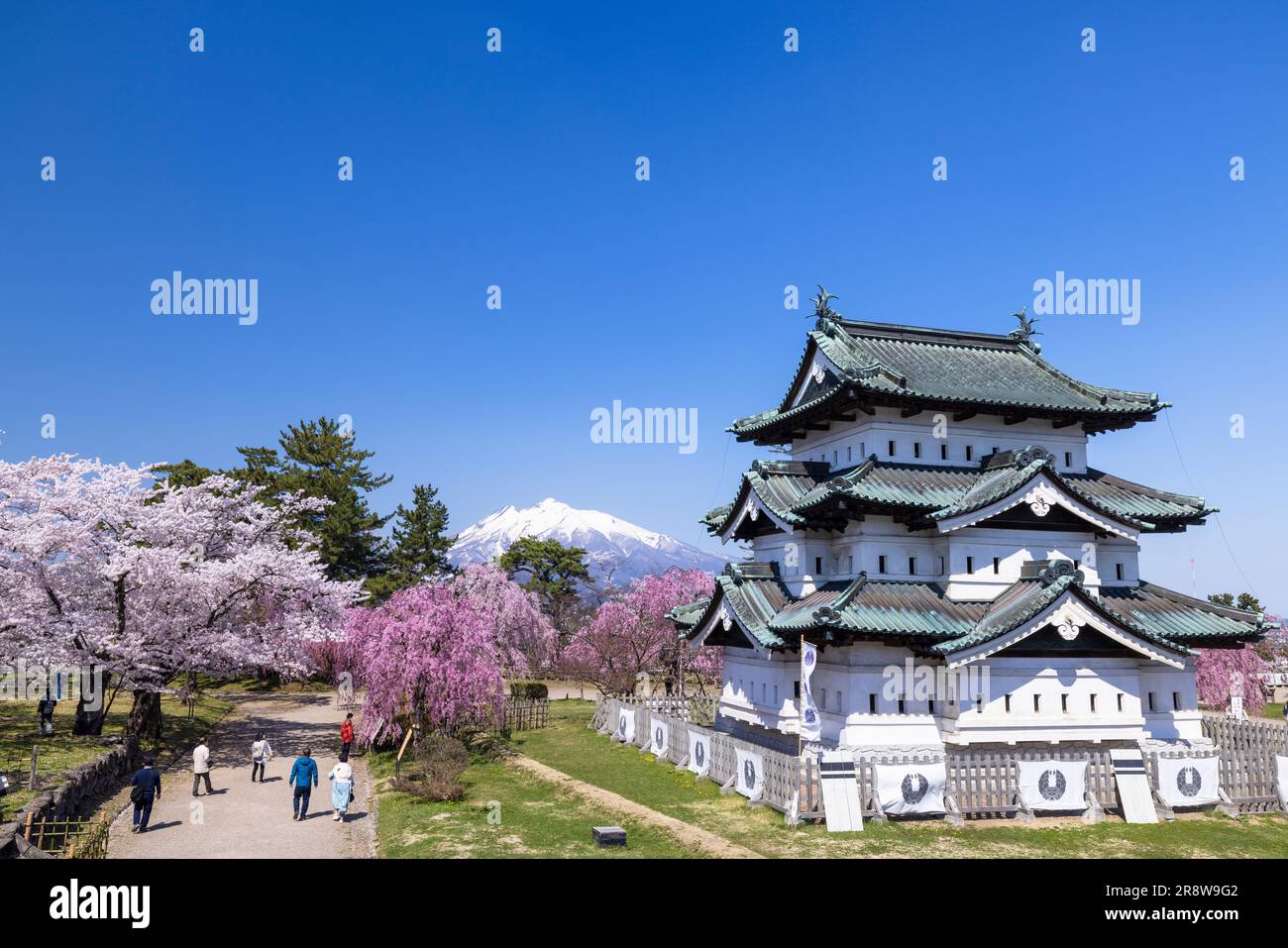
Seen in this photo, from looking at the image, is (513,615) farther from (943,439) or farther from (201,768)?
(943,439)

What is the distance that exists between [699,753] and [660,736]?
4.30m

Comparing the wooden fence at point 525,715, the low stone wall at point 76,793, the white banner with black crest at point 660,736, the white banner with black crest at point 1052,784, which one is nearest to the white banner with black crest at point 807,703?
the white banner with black crest at point 1052,784

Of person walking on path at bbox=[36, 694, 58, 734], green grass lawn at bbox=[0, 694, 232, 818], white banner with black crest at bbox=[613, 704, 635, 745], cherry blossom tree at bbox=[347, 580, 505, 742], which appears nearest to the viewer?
green grass lawn at bbox=[0, 694, 232, 818]

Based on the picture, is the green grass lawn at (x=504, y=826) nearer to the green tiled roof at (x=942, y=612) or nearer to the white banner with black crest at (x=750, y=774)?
the white banner with black crest at (x=750, y=774)

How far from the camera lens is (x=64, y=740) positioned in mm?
27062

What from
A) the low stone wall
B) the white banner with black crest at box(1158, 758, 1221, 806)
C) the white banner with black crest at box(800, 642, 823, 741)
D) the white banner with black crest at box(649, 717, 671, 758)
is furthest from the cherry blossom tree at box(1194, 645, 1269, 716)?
the low stone wall

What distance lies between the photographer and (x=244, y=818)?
20.6 metres

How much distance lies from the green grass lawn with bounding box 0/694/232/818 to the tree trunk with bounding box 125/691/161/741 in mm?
543

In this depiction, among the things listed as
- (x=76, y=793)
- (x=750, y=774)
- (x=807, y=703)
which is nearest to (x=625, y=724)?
(x=750, y=774)

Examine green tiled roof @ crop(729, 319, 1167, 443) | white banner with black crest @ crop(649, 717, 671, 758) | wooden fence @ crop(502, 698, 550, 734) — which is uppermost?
green tiled roof @ crop(729, 319, 1167, 443)

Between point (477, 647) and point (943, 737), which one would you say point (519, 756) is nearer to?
point (477, 647)

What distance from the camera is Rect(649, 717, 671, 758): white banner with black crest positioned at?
28656mm

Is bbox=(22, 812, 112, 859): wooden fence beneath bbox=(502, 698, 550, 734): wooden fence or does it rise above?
above

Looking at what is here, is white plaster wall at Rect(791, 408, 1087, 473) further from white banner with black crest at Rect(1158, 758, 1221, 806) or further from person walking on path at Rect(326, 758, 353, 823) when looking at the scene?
person walking on path at Rect(326, 758, 353, 823)
